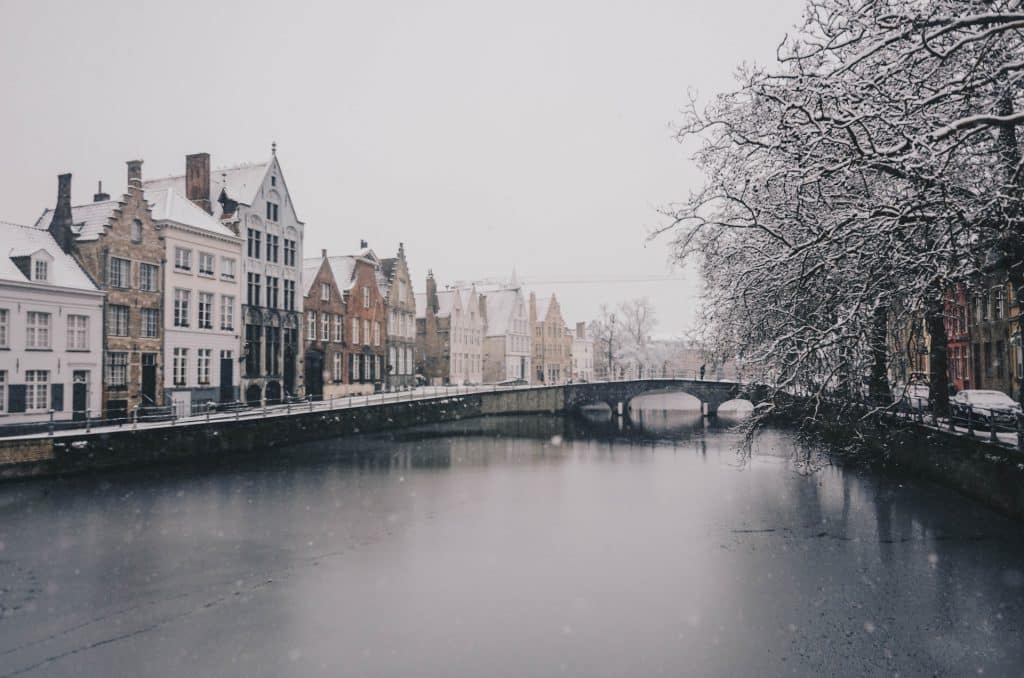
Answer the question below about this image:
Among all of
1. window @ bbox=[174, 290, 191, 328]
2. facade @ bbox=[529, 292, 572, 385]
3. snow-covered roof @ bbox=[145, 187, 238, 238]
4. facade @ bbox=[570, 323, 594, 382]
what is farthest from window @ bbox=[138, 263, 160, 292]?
facade @ bbox=[570, 323, 594, 382]

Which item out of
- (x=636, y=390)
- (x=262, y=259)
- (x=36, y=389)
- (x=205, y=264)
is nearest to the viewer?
(x=36, y=389)

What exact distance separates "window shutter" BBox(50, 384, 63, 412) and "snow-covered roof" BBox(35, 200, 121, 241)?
6163mm

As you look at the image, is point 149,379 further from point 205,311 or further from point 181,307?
point 205,311

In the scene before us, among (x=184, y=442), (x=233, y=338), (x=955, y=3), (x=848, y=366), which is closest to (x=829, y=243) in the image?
(x=848, y=366)

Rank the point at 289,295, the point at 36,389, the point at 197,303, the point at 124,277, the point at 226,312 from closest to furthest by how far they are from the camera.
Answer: the point at 36,389
the point at 124,277
the point at 197,303
the point at 226,312
the point at 289,295

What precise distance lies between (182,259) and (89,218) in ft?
14.7

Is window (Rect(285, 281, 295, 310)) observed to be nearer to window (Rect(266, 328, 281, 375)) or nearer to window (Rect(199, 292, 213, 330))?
window (Rect(266, 328, 281, 375))

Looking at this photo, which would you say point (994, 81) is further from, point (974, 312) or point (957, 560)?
point (974, 312)

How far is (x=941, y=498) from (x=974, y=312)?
21514mm

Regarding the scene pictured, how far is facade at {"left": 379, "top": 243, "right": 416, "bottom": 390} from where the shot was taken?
55603 millimetres

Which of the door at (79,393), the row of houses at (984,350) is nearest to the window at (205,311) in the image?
the door at (79,393)

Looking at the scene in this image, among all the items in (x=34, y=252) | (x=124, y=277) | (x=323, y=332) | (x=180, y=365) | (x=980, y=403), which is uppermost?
(x=34, y=252)

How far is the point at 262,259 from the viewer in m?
40.6

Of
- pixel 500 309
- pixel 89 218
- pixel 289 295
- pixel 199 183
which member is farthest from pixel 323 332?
pixel 500 309
